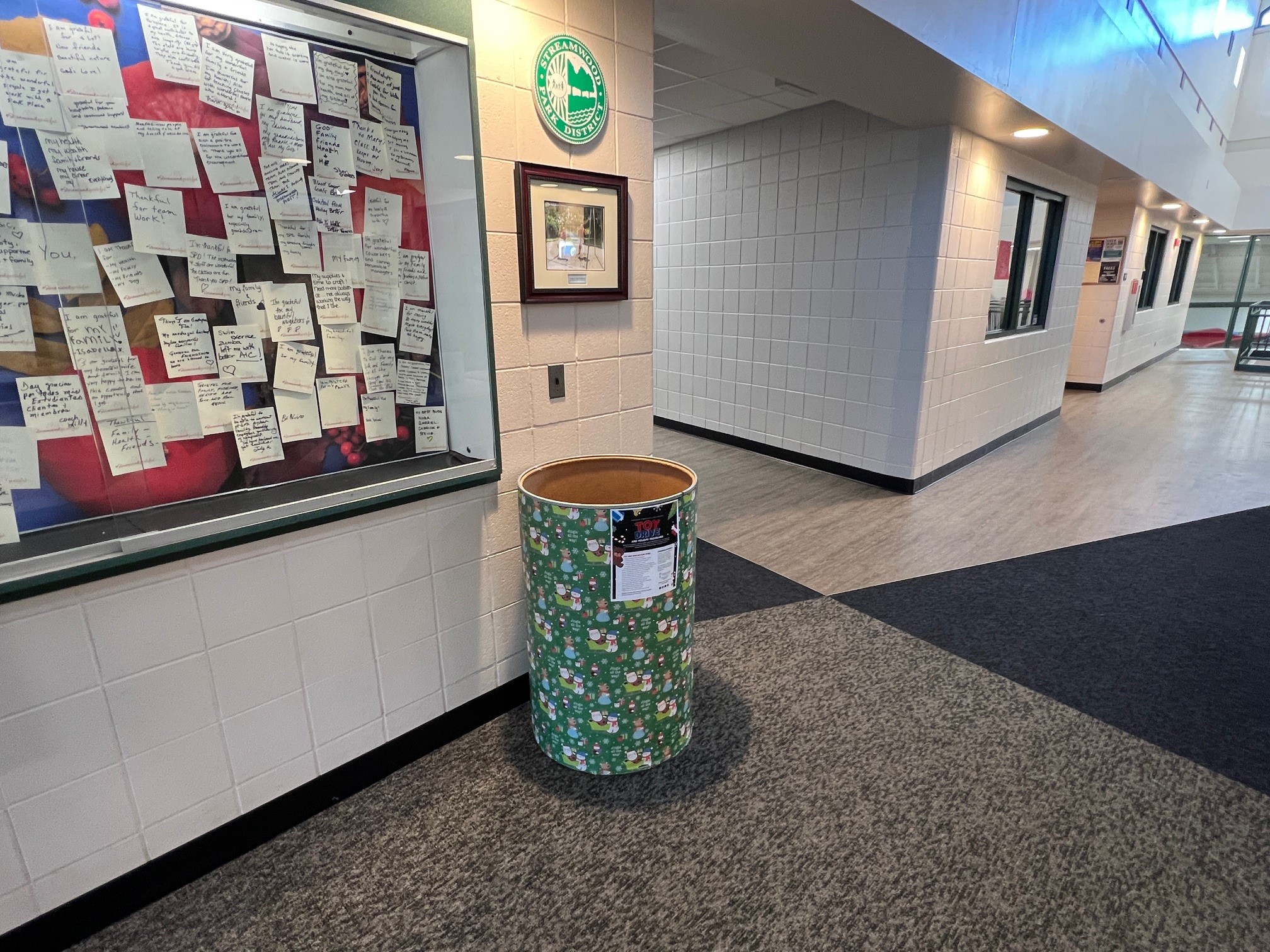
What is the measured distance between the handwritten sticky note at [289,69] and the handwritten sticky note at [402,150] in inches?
7.7

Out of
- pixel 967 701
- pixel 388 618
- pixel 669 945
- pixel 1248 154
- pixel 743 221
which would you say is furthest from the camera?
pixel 1248 154

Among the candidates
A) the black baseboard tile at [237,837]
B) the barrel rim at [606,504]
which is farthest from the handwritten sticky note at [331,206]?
the black baseboard tile at [237,837]

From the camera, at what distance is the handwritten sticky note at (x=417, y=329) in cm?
174

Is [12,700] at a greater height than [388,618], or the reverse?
[12,700]

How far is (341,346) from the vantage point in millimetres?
1629

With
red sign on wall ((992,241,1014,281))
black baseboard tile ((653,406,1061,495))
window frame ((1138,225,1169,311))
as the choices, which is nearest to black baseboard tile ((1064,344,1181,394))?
window frame ((1138,225,1169,311))

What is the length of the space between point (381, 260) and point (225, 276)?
1.22 feet

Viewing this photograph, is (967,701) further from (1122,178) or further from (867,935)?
(1122,178)

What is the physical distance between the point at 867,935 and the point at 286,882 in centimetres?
133

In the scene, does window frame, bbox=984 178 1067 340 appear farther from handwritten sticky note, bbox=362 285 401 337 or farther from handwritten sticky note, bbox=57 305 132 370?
handwritten sticky note, bbox=57 305 132 370

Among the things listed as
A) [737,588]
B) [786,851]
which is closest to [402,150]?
[786,851]

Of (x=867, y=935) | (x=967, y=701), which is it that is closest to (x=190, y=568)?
(x=867, y=935)

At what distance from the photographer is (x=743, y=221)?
15.8 ft

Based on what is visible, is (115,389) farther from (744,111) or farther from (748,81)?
(744,111)
